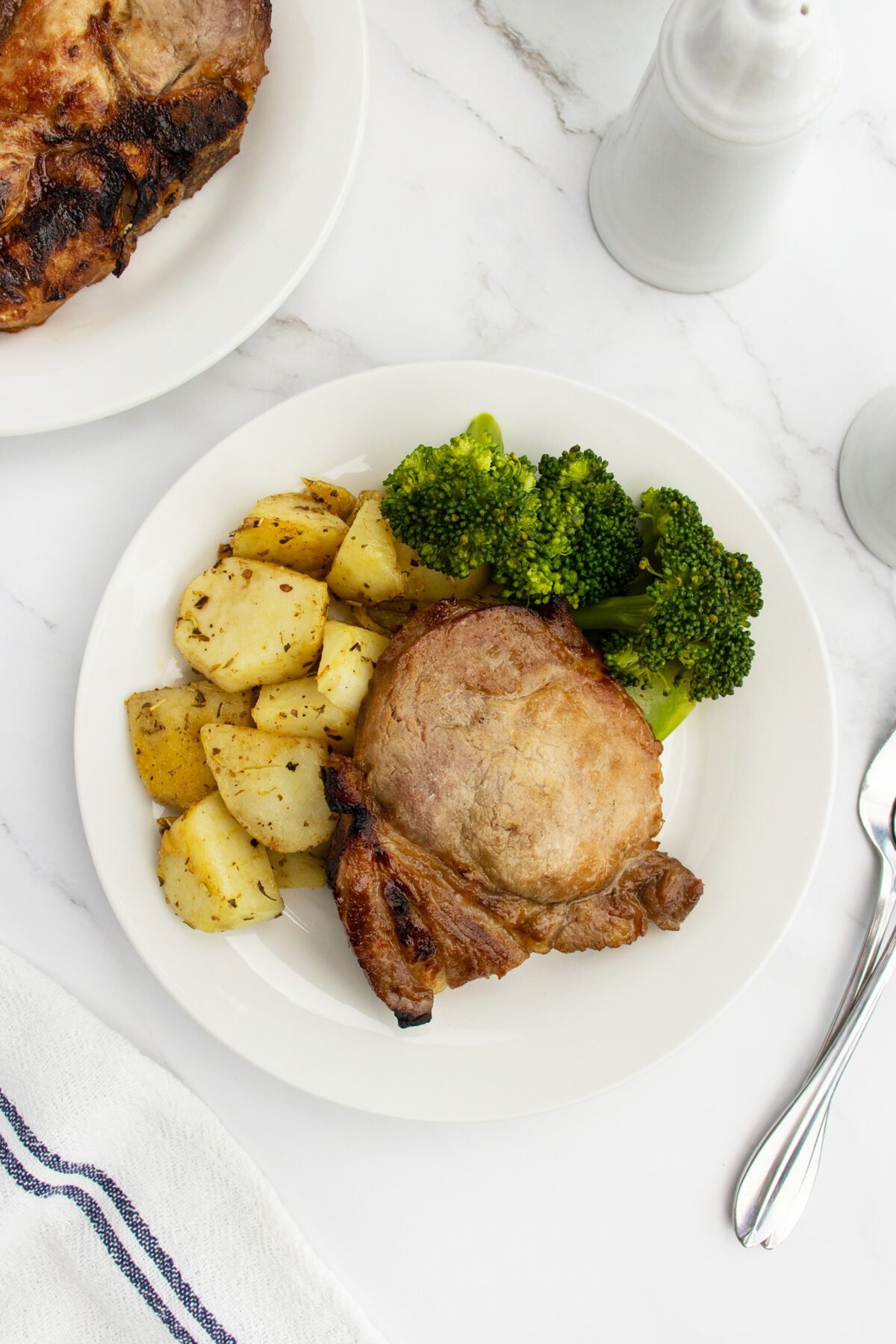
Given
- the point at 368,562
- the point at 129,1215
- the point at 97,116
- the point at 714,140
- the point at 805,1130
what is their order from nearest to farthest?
the point at 714,140, the point at 97,116, the point at 368,562, the point at 129,1215, the point at 805,1130

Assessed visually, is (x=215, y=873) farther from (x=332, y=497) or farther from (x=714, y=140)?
(x=714, y=140)

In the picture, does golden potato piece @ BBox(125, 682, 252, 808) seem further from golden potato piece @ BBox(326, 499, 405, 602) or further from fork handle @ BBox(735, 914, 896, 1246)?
fork handle @ BBox(735, 914, 896, 1246)

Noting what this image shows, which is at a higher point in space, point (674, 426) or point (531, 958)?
point (674, 426)

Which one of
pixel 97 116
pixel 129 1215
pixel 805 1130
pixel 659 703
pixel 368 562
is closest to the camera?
pixel 97 116

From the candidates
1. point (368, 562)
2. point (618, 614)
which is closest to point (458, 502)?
point (368, 562)

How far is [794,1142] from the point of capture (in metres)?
2.74

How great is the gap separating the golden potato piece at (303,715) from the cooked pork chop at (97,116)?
1.10 m

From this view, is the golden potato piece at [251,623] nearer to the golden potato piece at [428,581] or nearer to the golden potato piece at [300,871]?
the golden potato piece at [428,581]

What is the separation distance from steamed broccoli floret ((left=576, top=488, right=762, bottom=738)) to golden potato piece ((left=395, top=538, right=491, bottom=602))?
0.29 meters

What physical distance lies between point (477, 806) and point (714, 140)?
1.56 m

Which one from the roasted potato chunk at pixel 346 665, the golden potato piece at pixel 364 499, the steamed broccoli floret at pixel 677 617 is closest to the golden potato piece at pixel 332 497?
the golden potato piece at pixel 364 499

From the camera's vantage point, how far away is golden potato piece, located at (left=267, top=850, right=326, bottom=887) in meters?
2.46

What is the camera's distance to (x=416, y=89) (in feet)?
9.09

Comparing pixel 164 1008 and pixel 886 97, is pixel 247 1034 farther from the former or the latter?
pixel 886 97
